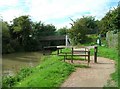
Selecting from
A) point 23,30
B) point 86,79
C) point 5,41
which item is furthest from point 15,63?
point 23,30

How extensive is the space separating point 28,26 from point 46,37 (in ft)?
26.5

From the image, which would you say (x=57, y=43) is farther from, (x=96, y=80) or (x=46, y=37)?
(x=96, y=80)

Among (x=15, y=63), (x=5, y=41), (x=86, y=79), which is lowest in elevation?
(x=15, y=63)

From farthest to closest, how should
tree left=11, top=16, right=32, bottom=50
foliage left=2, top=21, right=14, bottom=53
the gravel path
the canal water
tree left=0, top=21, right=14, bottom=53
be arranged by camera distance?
tree left=11, top=16, right=32, bottom=50, foliage left=2, top=21, right=14, bottom=53, tree left=0, top=21, right=14, bottom=53, the canal water, the gravel path

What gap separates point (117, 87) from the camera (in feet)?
35.3

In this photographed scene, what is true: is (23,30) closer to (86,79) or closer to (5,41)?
(5,41)

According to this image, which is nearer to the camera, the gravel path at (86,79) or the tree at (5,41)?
the gravel path at (86,79)

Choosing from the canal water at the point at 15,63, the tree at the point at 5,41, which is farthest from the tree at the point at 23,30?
the canal water at the point at 15,63

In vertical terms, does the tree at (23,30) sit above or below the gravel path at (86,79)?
above

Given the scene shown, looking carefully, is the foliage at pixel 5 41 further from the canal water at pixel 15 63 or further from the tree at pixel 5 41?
the canal water at pixel 15 63

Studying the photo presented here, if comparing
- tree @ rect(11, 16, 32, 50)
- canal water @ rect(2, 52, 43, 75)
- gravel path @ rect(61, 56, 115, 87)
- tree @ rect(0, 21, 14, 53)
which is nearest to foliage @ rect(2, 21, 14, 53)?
tree @ rect(0, 21, 14, 53)

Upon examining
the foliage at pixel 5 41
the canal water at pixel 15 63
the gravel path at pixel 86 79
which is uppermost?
the foliage at pixel 5 41

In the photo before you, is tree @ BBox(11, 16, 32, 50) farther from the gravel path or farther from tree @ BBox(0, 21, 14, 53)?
the gravel path

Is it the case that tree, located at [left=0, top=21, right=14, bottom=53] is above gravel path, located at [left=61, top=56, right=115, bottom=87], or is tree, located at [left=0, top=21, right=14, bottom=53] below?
above
